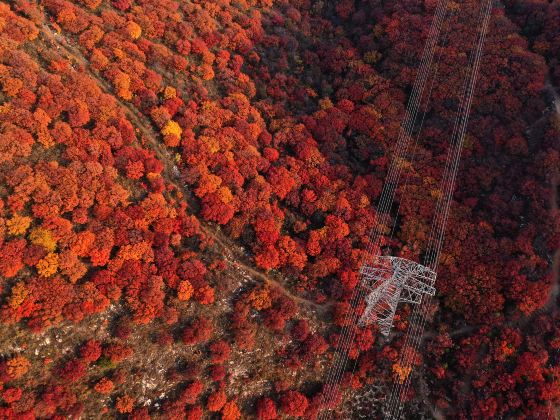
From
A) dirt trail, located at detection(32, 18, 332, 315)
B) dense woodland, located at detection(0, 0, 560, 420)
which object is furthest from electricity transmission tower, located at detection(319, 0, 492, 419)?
dirt trail, located at detection(32, 18, 332, 315)

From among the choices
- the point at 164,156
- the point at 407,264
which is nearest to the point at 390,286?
the point at 407,264

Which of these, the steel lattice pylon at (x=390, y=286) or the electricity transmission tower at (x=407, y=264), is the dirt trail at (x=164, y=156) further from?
the electricity transmission tower at (x=407, y=264)

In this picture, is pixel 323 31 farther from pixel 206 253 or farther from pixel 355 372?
pixel 355 372

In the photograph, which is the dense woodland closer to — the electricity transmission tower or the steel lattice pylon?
the electricity transmission tower

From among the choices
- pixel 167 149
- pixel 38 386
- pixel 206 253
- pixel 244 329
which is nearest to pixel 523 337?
pixel 244 329

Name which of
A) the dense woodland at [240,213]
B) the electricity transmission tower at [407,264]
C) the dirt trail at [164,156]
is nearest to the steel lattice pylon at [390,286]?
the electricity transmission tower at [407,264]
